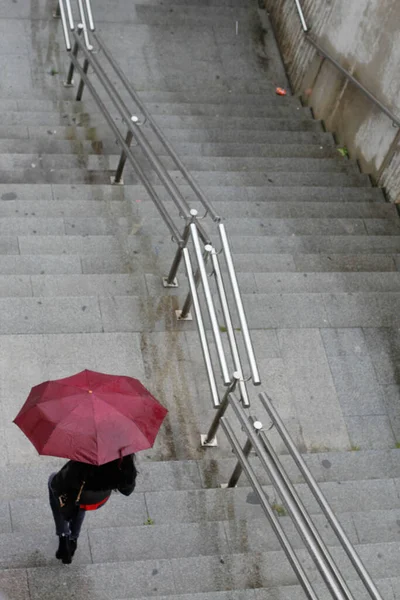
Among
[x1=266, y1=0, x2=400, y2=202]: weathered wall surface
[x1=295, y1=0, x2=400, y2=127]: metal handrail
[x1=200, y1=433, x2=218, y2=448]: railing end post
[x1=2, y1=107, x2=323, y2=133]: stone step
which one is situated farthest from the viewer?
[x1=2, y1=107, x2=323, y2=133]: stone step

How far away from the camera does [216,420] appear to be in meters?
5.16

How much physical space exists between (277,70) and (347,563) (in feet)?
24.4

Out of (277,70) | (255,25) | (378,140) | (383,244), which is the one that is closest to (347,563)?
(383,244)

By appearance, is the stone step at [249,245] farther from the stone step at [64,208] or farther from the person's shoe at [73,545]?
the person's shoe at [73,545]

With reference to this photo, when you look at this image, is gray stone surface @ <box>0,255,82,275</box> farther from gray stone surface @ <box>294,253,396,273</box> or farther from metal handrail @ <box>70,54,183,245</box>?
gray stone surface @ <box>294,253,396,273</box>

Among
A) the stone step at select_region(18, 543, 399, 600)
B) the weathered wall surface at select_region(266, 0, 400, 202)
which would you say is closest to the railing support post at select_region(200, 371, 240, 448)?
the stone step at select_region(18, 543, 399, 600)

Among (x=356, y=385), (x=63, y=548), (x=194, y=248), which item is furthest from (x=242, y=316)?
(x=63, y=548)

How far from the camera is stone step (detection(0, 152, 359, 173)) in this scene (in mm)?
7488

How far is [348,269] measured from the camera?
693 cm

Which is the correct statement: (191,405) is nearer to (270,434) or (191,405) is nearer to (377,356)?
(270,434)

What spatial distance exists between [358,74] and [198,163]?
6.35 ft

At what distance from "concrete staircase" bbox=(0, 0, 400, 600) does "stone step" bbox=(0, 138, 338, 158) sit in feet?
0.07

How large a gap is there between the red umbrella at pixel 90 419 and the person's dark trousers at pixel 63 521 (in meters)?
0.38

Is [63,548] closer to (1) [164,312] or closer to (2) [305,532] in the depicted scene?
(2) [305,532]
